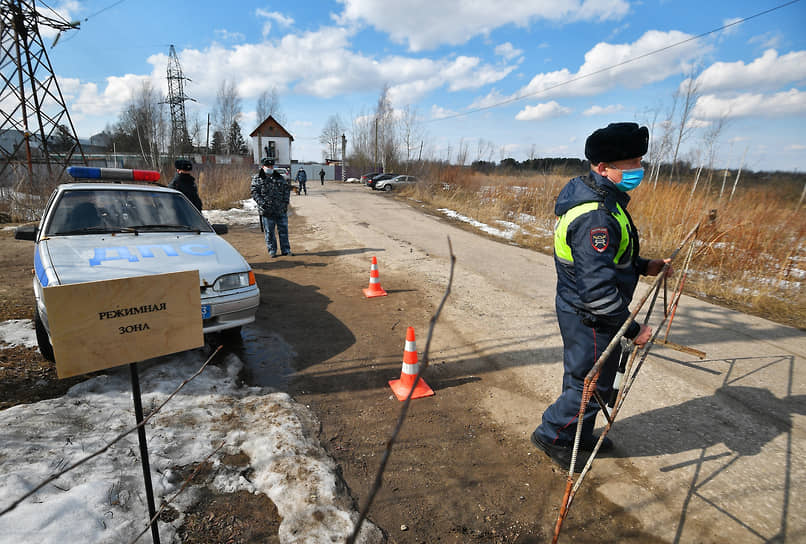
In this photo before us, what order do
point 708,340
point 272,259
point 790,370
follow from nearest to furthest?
1. point 790,370
2. point 708,340
3. point 272,259

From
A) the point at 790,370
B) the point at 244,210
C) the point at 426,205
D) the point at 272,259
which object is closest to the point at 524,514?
the point at 790,370

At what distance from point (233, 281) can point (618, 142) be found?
138 inches

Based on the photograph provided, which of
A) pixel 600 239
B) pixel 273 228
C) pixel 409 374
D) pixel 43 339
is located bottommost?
pixel 409 374

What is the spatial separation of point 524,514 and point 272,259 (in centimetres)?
707

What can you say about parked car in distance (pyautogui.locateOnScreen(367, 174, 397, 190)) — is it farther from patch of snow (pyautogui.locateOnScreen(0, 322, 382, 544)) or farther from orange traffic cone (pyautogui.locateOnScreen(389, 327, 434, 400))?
patch of snow (pyautogui.locateOnScreen(0, 322, 382, 544))

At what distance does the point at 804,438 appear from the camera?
291cm

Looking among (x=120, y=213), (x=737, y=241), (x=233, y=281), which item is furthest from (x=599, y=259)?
(x=737, y=241)

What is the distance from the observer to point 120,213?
4.31m

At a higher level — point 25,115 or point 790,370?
point 25,115

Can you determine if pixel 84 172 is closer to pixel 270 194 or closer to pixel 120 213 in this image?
pixel 120 213

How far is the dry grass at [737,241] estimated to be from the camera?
6262 millimetres

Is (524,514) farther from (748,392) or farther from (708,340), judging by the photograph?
(708,340)

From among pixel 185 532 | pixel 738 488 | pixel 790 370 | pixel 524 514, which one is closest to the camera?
pixel 185 532

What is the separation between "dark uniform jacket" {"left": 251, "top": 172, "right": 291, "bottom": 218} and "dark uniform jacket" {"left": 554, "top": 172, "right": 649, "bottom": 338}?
255 inches
